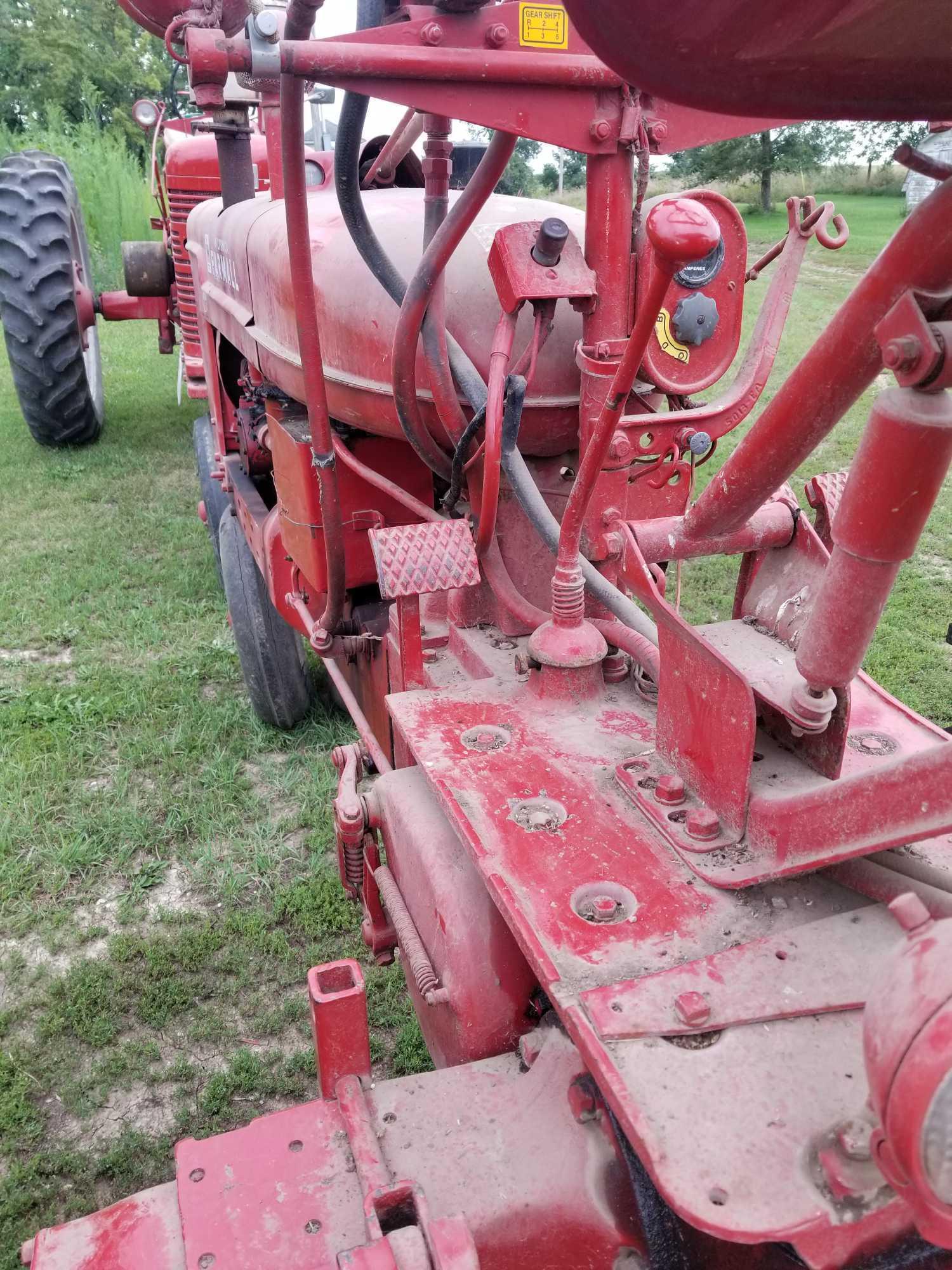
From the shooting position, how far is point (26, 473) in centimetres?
625

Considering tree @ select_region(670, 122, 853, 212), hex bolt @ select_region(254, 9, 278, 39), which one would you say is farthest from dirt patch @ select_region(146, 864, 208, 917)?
tree @ select_region(670, 122, 853, 212)

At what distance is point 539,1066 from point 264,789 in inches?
78.8

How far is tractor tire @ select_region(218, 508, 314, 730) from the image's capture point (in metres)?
3.18

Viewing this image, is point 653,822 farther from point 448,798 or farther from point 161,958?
point 161,958

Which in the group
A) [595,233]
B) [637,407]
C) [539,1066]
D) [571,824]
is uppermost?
[595,233]

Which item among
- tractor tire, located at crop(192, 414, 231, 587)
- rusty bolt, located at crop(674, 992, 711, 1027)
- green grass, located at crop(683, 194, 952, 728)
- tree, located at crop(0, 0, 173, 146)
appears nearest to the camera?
rusty bolt, located at crop(674, 992, 711, 1027)

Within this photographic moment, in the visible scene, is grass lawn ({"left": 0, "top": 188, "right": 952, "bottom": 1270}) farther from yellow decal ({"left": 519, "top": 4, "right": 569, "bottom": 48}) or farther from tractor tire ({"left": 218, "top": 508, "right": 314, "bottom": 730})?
yellow decal ({"left": 519, "top": 4, "right": 569, "bottom": 48})

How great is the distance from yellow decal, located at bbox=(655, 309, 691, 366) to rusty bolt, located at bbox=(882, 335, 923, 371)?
1014 mm

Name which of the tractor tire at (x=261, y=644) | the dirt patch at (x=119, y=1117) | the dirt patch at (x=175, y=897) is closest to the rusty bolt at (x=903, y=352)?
the dirt patch at (x=119, y=1117)

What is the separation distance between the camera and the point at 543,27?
1613mm

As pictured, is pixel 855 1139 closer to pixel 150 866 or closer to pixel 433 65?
pixel 433 65

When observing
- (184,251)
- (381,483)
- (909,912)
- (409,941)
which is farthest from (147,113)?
(909,912)

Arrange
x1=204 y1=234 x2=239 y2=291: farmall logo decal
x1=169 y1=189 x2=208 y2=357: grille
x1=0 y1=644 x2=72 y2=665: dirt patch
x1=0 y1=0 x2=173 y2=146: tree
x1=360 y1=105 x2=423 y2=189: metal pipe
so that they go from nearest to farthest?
x1=360 y1=105 x2=423 y2=189: metal pipe, x1=204 y1=234 x2=239 y2=291: farmall logo decal, x1=0 y1=644 x2=72 y2=665: dirt patch, x1=169 y1=189 x2=208 y2=357: grille, x1=0 y1=0 x2=173 y2=146: tree

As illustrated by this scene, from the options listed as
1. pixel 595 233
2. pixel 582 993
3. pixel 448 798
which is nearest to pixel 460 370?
pixel 595 233
